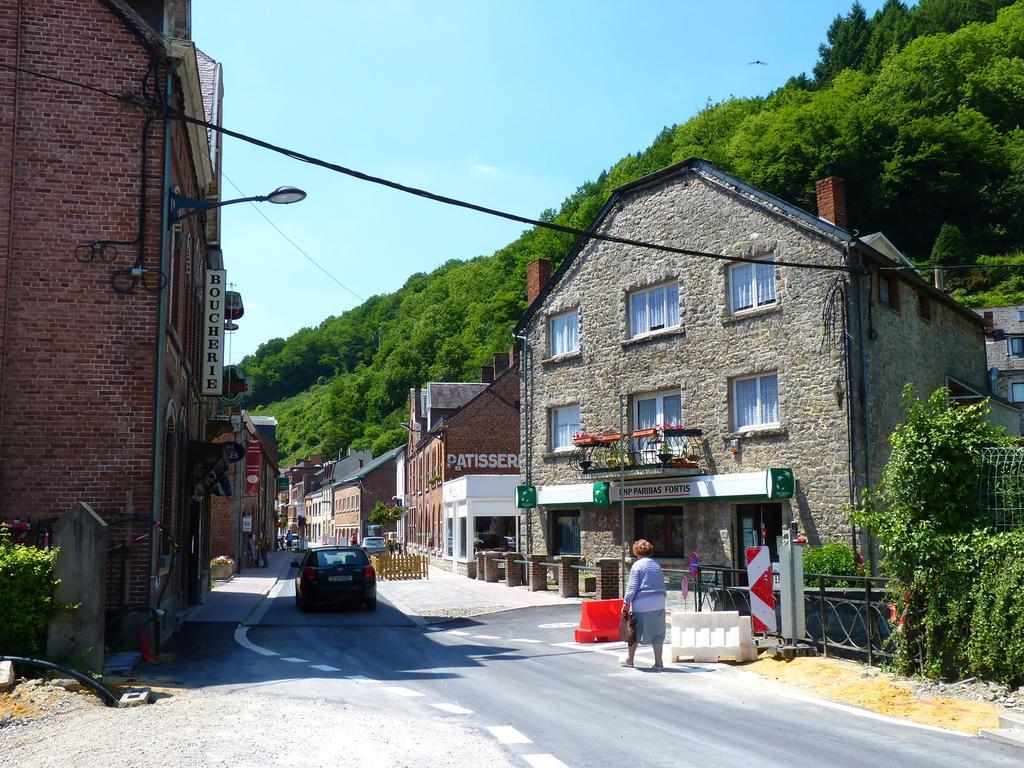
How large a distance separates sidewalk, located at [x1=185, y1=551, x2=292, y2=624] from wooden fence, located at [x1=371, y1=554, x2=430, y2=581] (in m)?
3.81

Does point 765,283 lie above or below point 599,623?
above

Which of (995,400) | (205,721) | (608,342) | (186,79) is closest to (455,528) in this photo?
(608,342)

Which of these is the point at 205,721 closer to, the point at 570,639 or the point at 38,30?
the point at 570,639

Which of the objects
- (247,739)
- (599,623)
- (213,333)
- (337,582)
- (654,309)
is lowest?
(599,623)

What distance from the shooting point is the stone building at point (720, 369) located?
68.6 feet

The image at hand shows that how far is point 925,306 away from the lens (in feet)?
80.6

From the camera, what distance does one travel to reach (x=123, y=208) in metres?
14.0

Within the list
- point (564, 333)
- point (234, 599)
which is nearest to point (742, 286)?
point (564, 333)

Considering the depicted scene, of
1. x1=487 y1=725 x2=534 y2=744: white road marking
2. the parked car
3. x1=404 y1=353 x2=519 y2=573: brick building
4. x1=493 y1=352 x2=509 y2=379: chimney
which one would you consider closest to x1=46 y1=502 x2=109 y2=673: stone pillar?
x1=487 y1=725 x2=534 y2=744: white road marking

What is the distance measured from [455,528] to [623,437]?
20.7 meters

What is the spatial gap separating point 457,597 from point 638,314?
30.2ft

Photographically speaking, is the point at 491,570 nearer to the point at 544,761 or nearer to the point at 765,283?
the point at 765,283

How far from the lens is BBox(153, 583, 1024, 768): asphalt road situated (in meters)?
7.12

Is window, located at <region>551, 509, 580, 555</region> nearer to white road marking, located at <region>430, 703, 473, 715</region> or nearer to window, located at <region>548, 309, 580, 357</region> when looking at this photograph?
window, located at <region>548, 309, 580, 357</region>
